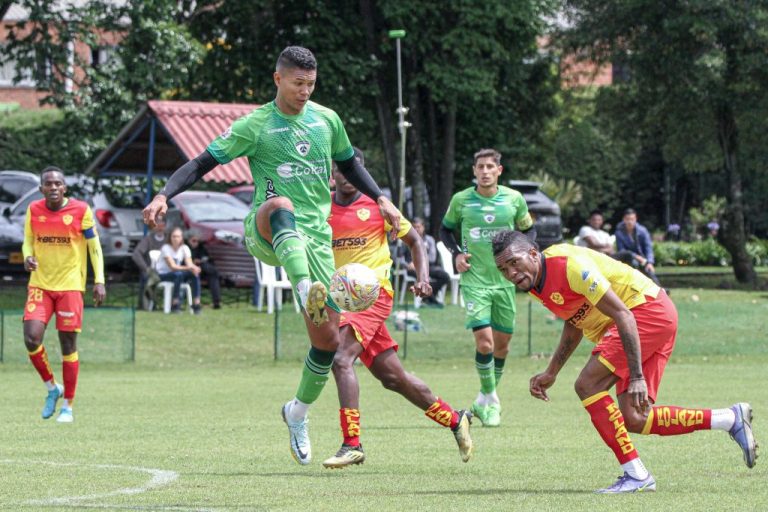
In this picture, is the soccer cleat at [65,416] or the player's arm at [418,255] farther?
the soccer cleat at [65,416]

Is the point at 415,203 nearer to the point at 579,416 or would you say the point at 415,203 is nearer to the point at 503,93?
the point at 503,93

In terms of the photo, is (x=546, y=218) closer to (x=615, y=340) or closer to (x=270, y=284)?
(x=270, y=284)

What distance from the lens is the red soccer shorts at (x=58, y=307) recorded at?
46.3ft

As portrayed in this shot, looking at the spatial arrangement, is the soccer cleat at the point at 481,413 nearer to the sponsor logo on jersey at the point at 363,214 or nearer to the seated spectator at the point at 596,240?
the sponsor logo on jersey at the point at 363,214

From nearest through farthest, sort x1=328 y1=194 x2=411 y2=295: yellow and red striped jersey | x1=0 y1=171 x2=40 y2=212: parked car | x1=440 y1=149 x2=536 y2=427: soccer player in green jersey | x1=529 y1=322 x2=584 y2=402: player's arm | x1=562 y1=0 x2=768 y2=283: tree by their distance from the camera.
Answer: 1. x1=529 y1=322 x2=584 y2=402: player's arm
2. x1=328 y1=194 x2=411 y2=295: yellow and red striped jersey
3. x1=440 y1=149 x2=536 y2=427: soccer player in green jersey
4. x1=0 y1=171 x2=40 y2=212: parked car
5. x1=562 y1=0 x2=768 y2=283: tree

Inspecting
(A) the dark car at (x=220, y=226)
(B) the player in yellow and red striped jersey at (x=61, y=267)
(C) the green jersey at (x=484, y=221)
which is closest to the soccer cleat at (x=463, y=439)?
(C) the green jersey at (x=484, y=221)

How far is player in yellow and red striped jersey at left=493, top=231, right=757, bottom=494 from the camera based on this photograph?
26.6 ft

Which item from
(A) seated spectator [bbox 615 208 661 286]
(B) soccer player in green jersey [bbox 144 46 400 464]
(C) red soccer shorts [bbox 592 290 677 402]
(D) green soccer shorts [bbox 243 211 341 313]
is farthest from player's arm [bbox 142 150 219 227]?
(A) seated spectator [bbox 615 208 661 286]

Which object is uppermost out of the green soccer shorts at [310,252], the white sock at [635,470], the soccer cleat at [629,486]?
the green soccer shorts at [310,252]

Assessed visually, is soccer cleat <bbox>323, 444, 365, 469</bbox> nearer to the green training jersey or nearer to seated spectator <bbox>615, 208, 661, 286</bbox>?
the green training jersey

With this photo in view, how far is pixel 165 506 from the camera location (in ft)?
24.9

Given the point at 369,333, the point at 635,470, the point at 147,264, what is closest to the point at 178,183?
the point at 369,333

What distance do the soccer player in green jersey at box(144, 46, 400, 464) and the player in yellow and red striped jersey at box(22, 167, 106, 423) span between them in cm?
532

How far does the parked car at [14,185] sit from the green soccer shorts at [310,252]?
24566mm
